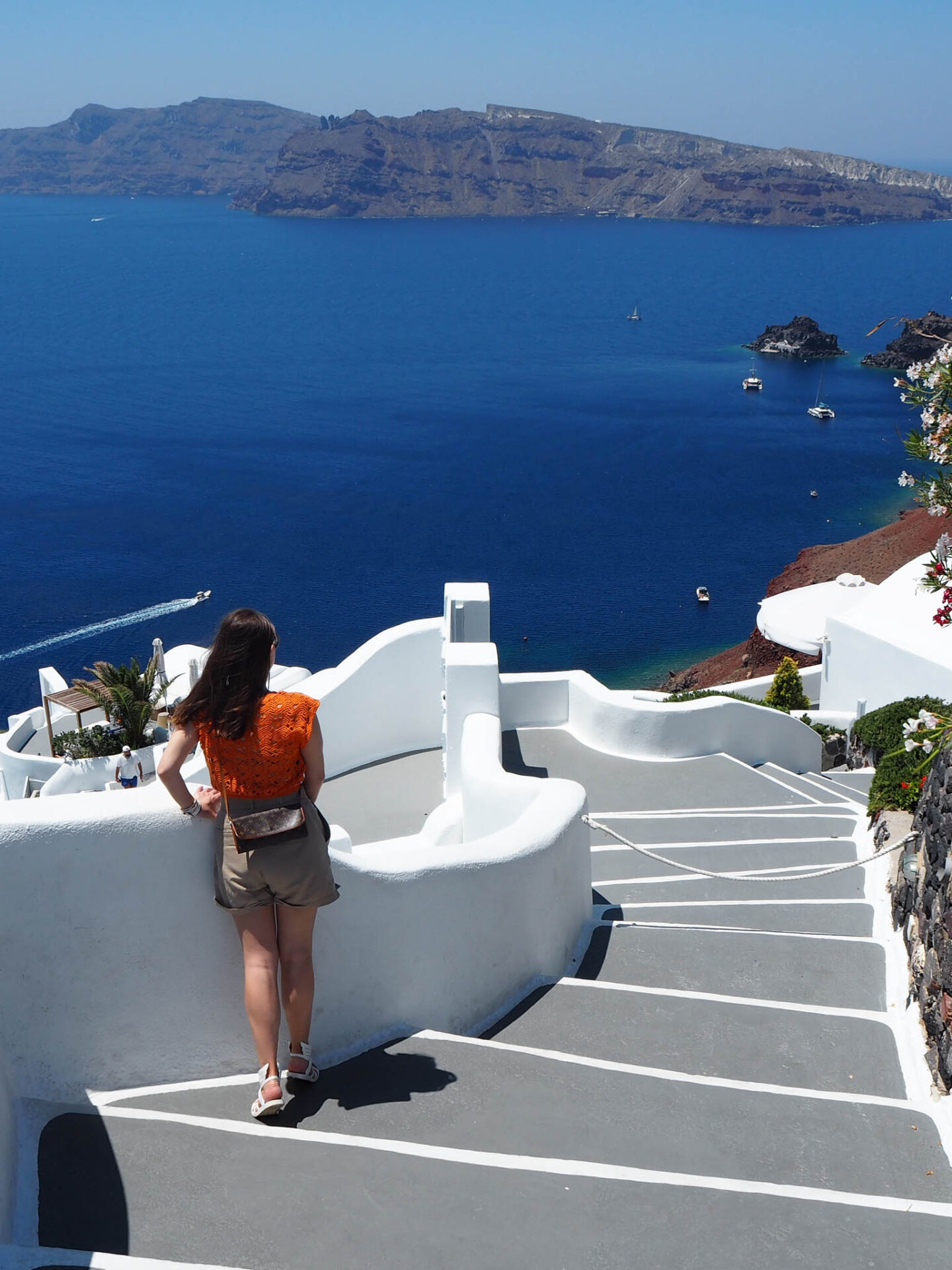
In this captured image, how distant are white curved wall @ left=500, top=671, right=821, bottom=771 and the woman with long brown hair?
19.9ft

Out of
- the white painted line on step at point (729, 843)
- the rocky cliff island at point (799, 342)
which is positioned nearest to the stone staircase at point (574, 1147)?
the white painted line on step at point (729, 843)

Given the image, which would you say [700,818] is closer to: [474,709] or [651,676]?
[474,709]

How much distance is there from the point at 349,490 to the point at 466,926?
57.4 meters

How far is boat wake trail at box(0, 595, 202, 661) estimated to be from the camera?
4262 cm

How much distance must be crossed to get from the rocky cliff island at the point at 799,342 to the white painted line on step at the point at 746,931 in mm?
95427

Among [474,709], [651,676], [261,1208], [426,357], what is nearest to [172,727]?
[261,1208]

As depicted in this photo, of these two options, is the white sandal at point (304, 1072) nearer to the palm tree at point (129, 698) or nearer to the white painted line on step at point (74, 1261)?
the white painted line on step at point (74, 1261)

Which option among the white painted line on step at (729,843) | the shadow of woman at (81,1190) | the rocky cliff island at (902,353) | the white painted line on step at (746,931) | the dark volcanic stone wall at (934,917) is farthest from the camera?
the rocky cliff island at (902,353)

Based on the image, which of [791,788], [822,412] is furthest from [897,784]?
[822,412]

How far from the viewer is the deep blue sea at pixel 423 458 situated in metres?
46.7

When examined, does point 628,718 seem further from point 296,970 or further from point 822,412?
point 822,412

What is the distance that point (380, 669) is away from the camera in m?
9.72

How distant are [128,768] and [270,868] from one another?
1286cm

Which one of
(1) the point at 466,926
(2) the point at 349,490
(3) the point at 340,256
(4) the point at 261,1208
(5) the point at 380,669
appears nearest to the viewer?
(4) the point at 261,1208
